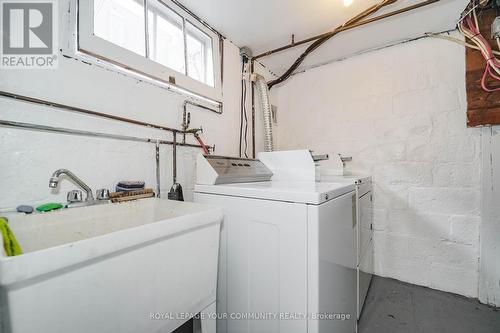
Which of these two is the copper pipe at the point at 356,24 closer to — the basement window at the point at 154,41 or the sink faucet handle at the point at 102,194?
the basement window at the point at 154,41

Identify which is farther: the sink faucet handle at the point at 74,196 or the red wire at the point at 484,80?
the red wire at the point at 484,80

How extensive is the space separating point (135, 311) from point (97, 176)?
27.2 inches

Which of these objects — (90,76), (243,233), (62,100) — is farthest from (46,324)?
(90,76)

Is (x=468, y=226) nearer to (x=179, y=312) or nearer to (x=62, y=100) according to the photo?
(x=179, y=312)

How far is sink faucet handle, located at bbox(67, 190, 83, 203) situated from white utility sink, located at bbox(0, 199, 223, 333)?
0.19 ft

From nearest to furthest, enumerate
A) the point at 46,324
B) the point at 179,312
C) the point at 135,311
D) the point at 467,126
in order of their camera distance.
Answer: the point at 46,324
the point at 135,311
the point at 179,312
the point at 467,126

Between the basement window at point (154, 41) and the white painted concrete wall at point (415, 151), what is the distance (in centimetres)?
126

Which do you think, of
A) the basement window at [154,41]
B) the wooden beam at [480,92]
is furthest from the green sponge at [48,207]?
the wooden beam at [480,92]

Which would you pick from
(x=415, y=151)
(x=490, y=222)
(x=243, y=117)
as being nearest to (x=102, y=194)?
(x=243, y=117)

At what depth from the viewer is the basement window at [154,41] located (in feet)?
3.51

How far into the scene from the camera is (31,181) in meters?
0.85

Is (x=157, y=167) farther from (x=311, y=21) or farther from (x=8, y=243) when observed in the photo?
(x=311, y=21)

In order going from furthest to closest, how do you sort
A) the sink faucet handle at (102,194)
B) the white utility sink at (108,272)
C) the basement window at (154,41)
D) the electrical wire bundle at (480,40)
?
the electrical wire bundle at (480,40) → the basement window at (154,41) → the sink faucet handle at (102,194) → the white utility sink at (108,272)

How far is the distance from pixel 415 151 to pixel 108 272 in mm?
2196
